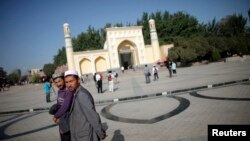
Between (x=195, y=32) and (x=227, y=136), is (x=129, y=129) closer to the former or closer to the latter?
(x=227, y=136)

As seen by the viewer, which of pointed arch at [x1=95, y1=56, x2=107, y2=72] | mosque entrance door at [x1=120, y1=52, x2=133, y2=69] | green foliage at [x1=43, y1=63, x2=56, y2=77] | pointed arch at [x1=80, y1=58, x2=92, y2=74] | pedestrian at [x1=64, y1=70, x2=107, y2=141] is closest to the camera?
pedestrian at [x1=64, y1=70, x2=107, y2=141]

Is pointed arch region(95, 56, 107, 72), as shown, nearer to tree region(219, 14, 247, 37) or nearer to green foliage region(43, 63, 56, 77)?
tree region(219, 14, 247, 37)

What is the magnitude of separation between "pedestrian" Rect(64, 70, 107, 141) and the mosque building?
37.3 meters

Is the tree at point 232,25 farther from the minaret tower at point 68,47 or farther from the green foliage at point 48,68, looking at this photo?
the green foliage at point 48,68

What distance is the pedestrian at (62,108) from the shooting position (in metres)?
3.37

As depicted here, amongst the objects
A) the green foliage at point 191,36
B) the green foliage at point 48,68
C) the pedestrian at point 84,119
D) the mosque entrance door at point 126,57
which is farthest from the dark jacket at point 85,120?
the green foliage at point 48,68

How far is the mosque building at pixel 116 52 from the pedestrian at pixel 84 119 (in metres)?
37.3

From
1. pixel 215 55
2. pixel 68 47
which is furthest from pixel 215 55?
pixel 68 47

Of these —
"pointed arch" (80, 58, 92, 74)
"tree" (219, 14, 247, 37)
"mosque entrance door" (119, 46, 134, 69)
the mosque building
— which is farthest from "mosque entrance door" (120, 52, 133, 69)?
"tree" (219, 14, 247, 37)

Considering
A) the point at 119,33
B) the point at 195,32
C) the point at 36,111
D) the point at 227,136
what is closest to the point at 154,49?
the point at 119,33

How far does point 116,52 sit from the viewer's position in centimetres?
4269

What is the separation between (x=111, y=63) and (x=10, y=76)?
64866 mm

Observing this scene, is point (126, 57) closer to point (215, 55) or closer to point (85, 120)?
point (215, 55)

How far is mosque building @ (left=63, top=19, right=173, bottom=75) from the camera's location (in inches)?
1603
